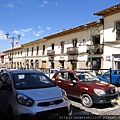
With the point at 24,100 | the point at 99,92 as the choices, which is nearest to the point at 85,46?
the point at 99,92

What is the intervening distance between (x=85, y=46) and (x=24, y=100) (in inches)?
692

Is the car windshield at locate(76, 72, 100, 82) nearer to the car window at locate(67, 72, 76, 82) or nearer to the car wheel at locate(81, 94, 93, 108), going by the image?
the car window at locate(67, 72, 76, 82)

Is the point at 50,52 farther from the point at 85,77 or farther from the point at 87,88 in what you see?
the point at 87,88

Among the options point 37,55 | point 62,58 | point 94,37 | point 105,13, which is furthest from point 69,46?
point 37,55

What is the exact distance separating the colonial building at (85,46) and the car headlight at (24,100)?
14.8 meters

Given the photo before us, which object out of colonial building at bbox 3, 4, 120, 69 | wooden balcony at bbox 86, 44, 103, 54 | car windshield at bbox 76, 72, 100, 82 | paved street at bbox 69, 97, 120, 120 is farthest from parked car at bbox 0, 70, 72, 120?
wooden balcony at bbox 86, 44, 103, 54

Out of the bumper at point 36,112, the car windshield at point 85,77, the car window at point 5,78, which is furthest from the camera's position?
the car windshield at point 85,77

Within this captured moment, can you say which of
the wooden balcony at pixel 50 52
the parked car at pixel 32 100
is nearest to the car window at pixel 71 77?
the parked car at pixel 32 100

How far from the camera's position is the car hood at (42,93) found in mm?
4145

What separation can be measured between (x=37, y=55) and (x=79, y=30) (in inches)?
549

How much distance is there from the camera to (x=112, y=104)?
6.86 m

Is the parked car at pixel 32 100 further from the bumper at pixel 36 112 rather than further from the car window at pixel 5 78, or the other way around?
the car window at pixel 5 78

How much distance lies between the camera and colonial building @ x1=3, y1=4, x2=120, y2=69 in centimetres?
1761

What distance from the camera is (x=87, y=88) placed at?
650 centimetres
